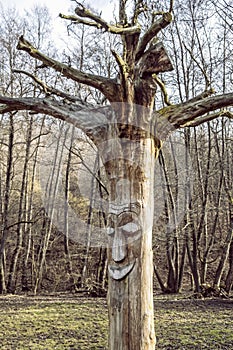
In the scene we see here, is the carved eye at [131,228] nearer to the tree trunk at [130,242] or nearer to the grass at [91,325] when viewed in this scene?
the tree trunk at [130,242]

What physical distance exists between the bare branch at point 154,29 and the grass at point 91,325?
12.6 ft

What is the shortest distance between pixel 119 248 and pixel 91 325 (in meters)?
4.16

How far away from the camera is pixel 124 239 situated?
3.04 meters

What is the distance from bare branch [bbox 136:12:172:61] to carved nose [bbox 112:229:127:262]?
1572mm

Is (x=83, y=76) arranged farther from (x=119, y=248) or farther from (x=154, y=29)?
(x=119, y=248)

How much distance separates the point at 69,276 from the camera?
1388 cm

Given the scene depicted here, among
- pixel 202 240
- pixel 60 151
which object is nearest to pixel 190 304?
pixel 202 240

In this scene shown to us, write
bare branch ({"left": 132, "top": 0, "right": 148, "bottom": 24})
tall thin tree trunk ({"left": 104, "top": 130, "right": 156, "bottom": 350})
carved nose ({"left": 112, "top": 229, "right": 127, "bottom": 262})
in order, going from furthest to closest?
bare branch ({"left": 132, "top": 0, "right": 148, "bottom": 24}) < carved nose ({"left": 112, "top": 229, "right": 127, "bottom": 262}) < tall thin tree trunk ({"left": 104, "top": 130, "right": 156, "bottom": 350})

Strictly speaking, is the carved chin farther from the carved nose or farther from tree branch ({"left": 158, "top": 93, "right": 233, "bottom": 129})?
tree branch ({"left": 158, "top": 93, "right": 233, "bottom": 129})

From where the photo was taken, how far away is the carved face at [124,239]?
2.99 metres

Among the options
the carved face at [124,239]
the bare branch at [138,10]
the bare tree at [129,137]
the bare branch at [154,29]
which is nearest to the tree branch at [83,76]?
the bare tree at [129,137]

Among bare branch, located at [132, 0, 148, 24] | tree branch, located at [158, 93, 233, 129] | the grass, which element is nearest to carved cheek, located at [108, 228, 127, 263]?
tree branch, located at [158, 93, 233, 129]

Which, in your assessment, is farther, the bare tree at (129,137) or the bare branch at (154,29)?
the bare branch at (154,29)

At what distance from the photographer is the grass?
17.8 ft
